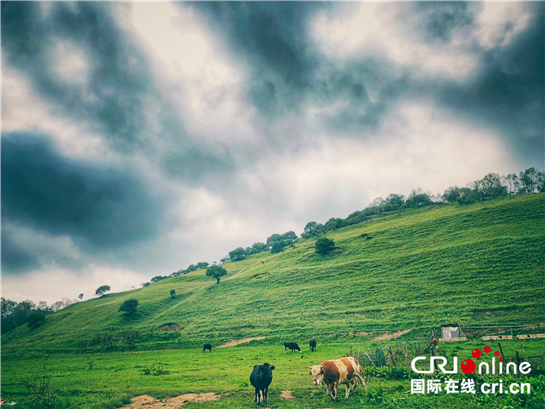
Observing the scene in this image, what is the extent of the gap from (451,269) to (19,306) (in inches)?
6202

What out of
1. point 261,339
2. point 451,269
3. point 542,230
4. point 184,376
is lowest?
point 261,339

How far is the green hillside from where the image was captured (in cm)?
3906

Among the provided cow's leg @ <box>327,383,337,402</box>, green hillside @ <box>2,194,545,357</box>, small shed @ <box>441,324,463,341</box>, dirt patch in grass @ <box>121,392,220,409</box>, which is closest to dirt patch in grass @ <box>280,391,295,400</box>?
cow's leg @ <box>327,383,337,402</box>

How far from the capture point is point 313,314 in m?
47.2

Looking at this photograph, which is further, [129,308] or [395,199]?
[395,199]

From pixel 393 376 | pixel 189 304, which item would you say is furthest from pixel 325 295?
pixel 393 376

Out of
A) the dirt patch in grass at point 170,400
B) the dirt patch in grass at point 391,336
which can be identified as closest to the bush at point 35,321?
the dirt patch in grass at point 170,400

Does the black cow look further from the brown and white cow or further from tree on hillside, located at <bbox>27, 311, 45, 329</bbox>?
tree on hillside, located at <bbox>27, 311, 45, 329</bbox>

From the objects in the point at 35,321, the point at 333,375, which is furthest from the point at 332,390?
the point at 35,321

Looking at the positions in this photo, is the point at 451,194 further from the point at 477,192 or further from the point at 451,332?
the point at 451,332

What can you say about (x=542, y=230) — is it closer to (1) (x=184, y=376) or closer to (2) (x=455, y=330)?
(2) (x=455, y=330)

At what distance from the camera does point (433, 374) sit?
1341 cm

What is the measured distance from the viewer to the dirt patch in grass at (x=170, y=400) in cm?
1232

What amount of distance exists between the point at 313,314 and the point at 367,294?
11037 millimetres
